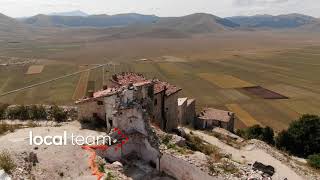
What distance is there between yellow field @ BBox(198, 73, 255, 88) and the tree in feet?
155

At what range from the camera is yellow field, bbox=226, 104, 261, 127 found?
60500mm

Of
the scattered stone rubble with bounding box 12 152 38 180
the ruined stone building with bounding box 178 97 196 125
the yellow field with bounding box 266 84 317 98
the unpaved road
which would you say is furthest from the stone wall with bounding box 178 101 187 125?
the yellow field with bounding box 266 84 317 98

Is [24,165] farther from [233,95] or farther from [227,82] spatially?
[227,82]

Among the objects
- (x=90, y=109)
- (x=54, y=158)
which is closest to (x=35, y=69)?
(x=90, y=109)

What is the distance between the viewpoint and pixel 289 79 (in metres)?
101

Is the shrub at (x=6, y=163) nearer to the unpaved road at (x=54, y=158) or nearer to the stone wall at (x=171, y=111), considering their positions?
the unpaved road at (x=54, y=158)

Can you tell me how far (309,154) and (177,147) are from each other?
23.6 m

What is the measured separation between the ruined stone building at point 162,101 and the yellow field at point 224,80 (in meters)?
53.9

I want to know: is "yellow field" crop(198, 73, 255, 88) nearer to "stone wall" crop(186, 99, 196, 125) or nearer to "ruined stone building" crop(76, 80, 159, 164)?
"stone wall" crop(186, 99, 196, 125)

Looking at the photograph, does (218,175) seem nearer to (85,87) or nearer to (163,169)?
(163,169)

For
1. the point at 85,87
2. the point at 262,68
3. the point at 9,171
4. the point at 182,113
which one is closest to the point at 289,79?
the point at 262,68

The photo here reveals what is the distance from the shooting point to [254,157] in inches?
1339

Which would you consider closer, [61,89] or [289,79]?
[61,89]

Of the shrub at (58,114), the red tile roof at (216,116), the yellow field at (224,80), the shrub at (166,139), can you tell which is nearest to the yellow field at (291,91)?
the yellow field at (224,80)
